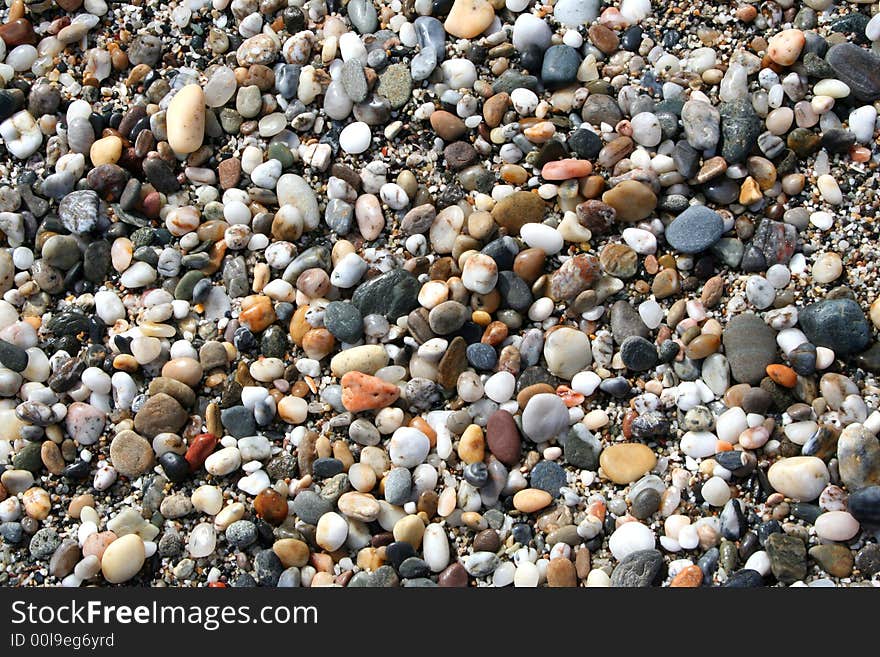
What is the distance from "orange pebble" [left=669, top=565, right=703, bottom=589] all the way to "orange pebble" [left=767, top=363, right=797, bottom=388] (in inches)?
14.6

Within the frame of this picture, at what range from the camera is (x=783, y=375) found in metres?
1.60

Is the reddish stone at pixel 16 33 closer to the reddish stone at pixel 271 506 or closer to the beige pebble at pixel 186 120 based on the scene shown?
the beige pebble at pixel 186 120

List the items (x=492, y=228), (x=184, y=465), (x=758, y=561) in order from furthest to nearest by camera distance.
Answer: (x=492, y=228), (x=184, y=465), (x=758, y=561)

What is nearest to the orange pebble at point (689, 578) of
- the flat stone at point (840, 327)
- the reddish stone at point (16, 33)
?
the flat stone at point (840, 327)

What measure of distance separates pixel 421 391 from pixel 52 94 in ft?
3.47

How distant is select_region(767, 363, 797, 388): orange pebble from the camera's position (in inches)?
62.9

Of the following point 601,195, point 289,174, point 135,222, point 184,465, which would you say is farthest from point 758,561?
point 135,222

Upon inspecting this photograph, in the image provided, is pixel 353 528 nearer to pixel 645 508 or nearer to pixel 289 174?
pixel 645 508

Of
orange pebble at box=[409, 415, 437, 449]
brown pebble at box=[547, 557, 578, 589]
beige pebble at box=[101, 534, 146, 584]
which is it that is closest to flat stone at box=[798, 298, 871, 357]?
brown pebble at box=[547, 557, 578, 589]

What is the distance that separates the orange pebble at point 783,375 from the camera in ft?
5.24

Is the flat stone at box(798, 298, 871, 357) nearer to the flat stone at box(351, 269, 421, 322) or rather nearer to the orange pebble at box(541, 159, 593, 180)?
the orange pebble at box(541, 159, 593, 180)

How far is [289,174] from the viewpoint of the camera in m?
1.84

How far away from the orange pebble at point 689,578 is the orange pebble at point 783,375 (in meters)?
0.37

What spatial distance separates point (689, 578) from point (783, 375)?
402 mm
